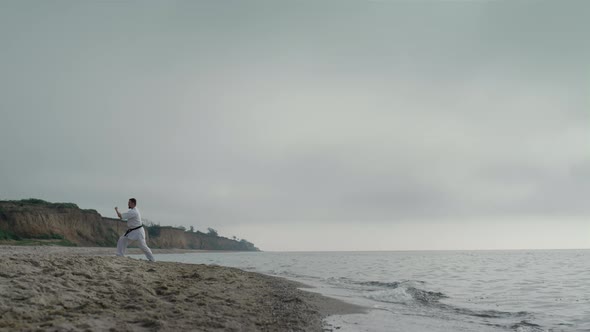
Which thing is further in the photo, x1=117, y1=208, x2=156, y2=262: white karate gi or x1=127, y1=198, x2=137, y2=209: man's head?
x1=127, y1=198, x2=137, y2=209: man's head

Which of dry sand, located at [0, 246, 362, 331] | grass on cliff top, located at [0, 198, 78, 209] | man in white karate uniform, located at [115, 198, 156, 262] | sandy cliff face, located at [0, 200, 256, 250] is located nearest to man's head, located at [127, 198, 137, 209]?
man in white karate uniform, located at [115, 198, 156, 262]

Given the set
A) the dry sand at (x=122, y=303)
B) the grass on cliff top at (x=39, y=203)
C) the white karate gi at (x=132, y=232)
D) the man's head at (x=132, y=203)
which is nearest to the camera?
the dry sand at (x=122, y=303)

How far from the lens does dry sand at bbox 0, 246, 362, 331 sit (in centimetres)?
530

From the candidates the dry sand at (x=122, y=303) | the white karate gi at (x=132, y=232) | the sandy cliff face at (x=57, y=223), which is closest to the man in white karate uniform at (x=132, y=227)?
the white karate gi at (x=132, y=232)

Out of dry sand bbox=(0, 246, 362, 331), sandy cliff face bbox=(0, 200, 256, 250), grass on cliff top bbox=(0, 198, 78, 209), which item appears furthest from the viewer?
grass on cliff top bbox=(0, 198, 78, 209)

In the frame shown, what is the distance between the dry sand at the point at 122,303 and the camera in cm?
530

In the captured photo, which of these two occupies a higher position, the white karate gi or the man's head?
the man's head

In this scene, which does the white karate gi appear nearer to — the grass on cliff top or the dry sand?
the dry sand

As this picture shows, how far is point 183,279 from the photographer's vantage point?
10.1m

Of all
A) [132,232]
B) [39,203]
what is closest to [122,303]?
[132,232]

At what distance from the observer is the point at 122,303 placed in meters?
6.43

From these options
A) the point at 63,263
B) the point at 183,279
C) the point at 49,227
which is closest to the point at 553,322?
the point at 183,279

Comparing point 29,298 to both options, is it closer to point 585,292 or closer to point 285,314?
point 285,314

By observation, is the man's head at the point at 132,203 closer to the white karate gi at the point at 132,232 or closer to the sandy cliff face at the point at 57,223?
the white karate gi at the point at 132,232
